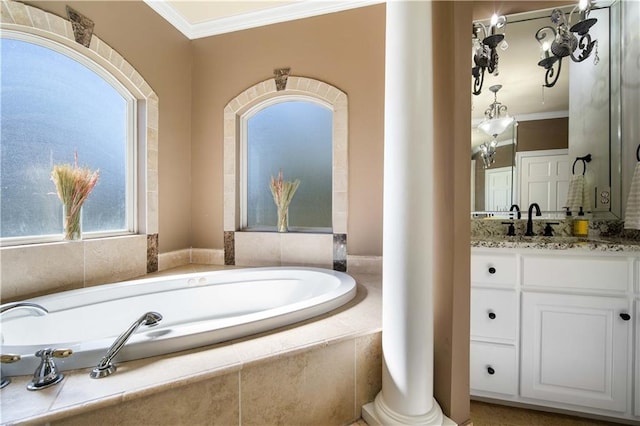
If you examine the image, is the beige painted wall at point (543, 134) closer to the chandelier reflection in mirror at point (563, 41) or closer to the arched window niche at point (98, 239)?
the chandelier reflection in mirror at point (563, 41)

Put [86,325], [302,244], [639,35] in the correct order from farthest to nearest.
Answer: [302,244] < [639,35] < [86,325]

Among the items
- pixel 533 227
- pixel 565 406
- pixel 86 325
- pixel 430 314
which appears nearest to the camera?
pixel 430 314

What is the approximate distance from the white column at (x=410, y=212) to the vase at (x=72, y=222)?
1.80m

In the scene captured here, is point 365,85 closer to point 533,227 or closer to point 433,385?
point 533,227

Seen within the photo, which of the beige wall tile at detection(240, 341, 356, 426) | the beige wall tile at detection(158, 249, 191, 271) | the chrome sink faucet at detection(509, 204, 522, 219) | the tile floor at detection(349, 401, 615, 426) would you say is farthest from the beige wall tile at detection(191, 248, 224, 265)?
the chrome sink faucet at detection(509, 204, 522, 219)

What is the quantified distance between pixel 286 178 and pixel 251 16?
Result: 1.36m

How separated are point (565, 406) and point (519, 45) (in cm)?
240

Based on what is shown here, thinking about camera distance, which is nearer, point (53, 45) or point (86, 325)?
point (86, 325)

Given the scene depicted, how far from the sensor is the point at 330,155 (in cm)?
243

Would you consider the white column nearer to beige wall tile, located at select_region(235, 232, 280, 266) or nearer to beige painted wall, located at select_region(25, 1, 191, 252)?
beige wall tile, located at select_region(235, 232, 280, 266)

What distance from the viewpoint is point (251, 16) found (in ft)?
7.77

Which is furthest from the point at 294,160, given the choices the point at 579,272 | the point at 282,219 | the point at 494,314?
the point at 579,272

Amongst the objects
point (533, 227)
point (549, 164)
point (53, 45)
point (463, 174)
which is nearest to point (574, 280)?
point (533, 227)

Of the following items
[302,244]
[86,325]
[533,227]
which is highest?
[533,227]
